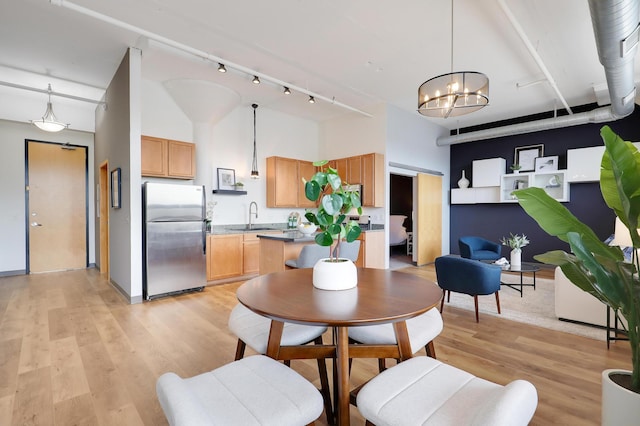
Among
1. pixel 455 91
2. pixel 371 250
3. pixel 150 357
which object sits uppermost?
pixel 455 91

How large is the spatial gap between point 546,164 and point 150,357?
7.64 m

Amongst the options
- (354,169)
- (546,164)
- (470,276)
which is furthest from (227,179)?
(546,164)

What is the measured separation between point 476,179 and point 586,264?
6720 mm

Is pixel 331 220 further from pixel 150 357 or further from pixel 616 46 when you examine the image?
pixel 616 46

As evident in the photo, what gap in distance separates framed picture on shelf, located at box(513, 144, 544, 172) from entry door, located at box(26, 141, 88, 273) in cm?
951

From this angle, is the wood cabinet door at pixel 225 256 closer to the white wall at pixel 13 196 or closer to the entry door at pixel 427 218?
the entry door at pixel 427 218

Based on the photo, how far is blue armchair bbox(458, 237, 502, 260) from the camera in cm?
529

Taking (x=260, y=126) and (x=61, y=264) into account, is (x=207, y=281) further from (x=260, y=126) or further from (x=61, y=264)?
(x=61, y=264)

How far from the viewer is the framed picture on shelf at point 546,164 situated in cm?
621

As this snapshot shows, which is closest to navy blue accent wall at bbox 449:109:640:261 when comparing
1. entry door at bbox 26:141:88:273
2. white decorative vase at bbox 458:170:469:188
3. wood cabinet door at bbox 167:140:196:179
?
white decorative vase at bbox 458:170:469:188

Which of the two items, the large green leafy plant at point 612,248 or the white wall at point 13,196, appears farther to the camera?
the white wall at point 13,196

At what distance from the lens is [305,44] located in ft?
12.4

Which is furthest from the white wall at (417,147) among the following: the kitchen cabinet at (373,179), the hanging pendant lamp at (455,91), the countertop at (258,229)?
the hanging pendant lamp at (455,91)

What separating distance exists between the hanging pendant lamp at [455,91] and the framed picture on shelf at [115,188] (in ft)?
13.7
